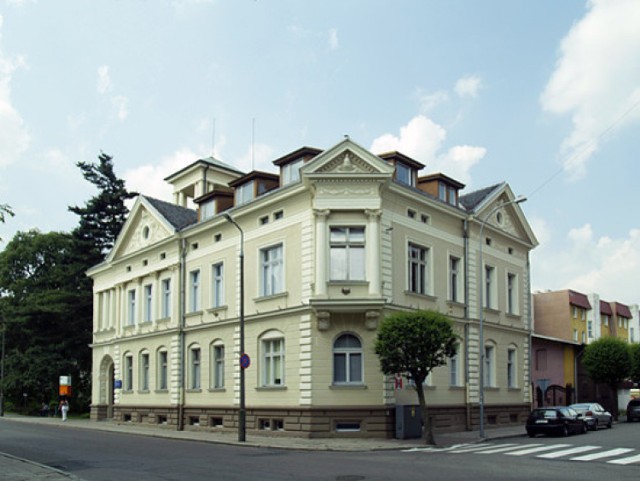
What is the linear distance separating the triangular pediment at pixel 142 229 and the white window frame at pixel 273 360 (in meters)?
10.2

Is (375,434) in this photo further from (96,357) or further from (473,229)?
(96,357)

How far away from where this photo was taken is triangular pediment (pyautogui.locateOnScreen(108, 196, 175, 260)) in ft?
131

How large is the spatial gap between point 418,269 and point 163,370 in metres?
16.0

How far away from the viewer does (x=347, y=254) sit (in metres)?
28.8

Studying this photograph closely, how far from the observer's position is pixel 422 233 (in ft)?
103

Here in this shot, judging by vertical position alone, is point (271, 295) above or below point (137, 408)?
above

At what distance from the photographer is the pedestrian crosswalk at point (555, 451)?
2022cm

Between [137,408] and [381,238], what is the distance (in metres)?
19.8

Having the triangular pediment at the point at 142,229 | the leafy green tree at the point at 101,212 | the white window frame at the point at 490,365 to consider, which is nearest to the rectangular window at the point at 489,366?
the white window frame at the point at 490,365

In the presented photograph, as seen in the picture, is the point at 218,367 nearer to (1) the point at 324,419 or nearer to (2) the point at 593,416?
(1) the point at 324,419

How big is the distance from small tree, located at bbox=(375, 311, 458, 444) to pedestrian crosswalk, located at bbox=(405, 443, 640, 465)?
1.96 metres

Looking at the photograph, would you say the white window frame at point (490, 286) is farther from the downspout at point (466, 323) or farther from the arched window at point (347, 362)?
the arched window at point (347, 362)

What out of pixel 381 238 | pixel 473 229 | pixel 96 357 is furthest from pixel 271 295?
pixel 96 357

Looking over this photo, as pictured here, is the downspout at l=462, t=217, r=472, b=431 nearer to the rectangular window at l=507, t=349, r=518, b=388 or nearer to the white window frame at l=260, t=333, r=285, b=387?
the rectangular window at l=507, t=349, r=518, b=388
